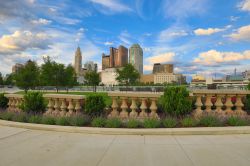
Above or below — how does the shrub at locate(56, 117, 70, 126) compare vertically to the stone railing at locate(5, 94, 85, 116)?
below

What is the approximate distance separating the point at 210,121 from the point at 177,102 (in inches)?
45.9

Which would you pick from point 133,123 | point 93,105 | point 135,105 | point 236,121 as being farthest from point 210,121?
point 93,105

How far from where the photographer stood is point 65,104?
26.7ft

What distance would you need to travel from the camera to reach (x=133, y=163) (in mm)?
3990

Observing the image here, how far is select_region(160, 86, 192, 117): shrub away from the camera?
23.1ft

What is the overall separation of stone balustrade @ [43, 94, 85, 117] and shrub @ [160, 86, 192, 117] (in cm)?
291

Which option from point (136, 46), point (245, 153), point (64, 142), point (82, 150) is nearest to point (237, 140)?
point (245, 153)

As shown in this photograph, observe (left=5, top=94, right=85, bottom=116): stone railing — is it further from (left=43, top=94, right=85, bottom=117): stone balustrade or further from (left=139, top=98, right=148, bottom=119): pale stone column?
(left=139, top=98, right=148, bottom=119): pale stone column

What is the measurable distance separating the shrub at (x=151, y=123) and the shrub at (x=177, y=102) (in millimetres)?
893

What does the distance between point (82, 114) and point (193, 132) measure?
3.63 metres

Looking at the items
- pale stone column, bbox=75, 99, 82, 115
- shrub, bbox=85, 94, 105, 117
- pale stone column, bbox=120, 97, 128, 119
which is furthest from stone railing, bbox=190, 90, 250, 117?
pale stone column, bbox=75, 99, 82, 115

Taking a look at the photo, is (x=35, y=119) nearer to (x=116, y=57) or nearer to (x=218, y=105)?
(x=218, y=105)

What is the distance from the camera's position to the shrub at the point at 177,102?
23.1 feet

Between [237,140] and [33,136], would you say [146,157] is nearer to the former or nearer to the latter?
[237,140]
